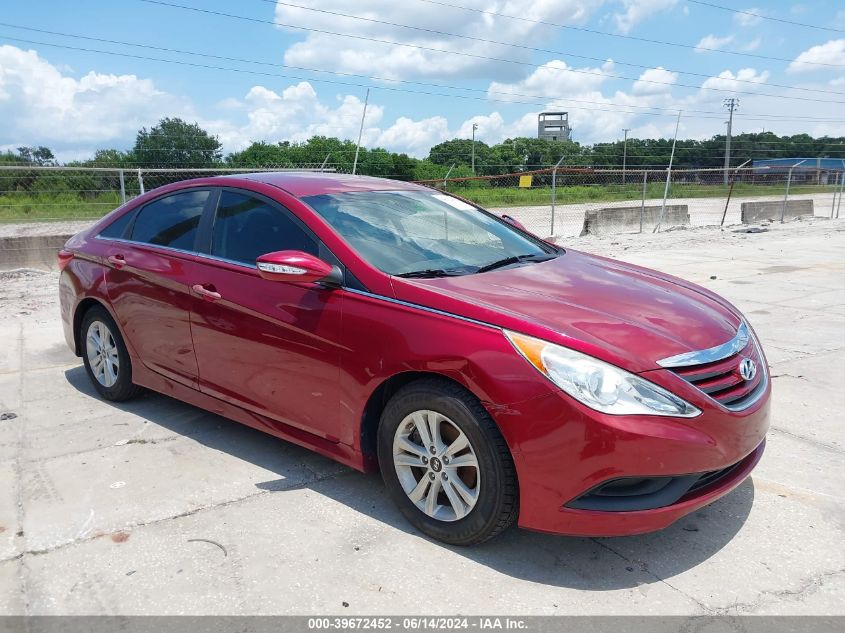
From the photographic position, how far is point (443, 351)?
2.84m

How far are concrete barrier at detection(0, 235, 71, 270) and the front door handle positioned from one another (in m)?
7.71

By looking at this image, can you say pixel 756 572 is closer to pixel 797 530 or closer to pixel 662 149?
pixel 797 530

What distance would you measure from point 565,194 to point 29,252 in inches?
603

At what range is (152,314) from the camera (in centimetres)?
426

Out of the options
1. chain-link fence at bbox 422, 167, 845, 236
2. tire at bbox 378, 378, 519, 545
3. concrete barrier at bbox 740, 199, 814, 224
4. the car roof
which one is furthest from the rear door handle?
concrete barrier at bbox 740, 199, 814, 224

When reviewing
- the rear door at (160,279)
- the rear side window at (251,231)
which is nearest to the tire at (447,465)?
the rear side window at (251,231)

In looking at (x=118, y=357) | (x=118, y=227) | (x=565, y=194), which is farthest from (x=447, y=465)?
(x=565, y=194)

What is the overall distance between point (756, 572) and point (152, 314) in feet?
11.5

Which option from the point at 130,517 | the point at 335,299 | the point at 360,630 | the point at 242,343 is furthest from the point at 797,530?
the point at 130,517

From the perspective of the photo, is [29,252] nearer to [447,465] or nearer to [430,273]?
[430,273]

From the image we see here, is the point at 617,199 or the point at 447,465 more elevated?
the point at 617,199

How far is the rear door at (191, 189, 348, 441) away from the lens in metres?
3.35

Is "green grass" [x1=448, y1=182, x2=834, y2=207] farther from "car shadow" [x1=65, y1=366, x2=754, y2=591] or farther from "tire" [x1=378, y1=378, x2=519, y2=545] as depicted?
"tire" [x1=378, y1=378, x2=519, y2=545]

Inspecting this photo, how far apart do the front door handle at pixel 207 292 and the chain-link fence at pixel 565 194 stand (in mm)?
8128
